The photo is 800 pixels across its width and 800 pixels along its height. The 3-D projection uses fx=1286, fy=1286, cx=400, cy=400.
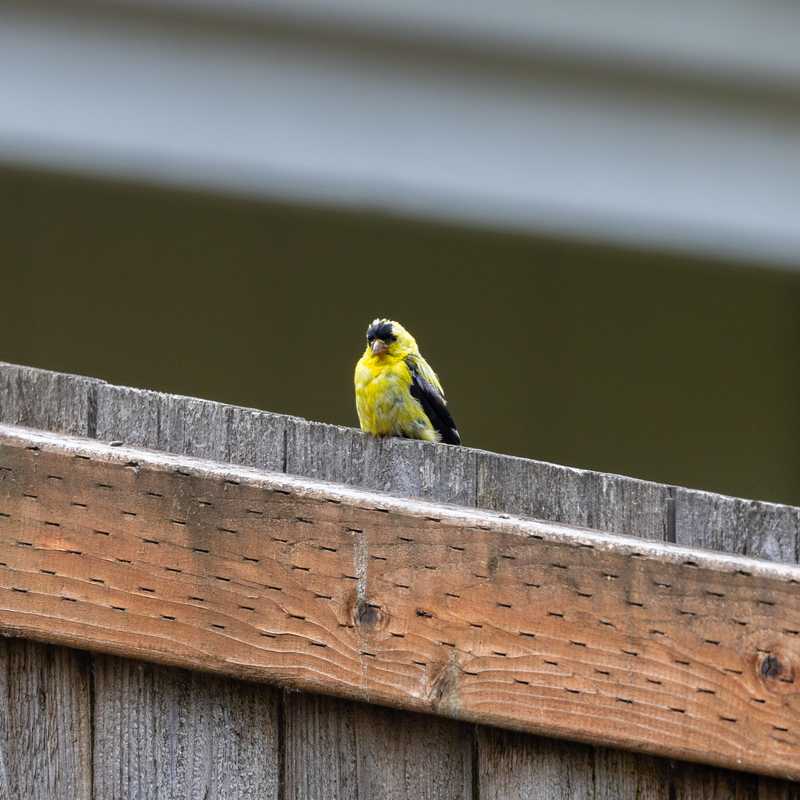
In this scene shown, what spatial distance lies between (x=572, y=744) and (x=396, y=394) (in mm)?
3573

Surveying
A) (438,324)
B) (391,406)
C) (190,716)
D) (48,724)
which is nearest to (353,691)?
(190,716)

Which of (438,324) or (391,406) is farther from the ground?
(438,324)

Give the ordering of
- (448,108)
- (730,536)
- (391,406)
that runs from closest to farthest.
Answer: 1. (730,536)
2. (448,108)
3. (391,406)

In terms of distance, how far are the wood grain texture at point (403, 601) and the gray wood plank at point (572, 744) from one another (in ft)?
0.18

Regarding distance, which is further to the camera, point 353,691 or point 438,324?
point 438,324

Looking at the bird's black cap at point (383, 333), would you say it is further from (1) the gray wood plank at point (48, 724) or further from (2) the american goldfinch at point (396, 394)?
(1) the gray wood plank at point (48, 724)

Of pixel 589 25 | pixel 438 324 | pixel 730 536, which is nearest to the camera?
pixel 730 536

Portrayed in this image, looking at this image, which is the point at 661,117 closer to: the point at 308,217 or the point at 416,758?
the point at 308,217

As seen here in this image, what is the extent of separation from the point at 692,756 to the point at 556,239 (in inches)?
139

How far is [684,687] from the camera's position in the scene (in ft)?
5.90

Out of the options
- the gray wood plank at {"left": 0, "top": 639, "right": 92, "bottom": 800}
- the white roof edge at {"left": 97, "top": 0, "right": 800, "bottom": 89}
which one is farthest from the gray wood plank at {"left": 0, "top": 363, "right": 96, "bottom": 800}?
the white roof edge at {"left": 97, "top": 0, "right": 800, "bottom": 89}

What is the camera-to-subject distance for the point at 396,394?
5410 mm

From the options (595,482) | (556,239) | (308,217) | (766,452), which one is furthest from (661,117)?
(595,482)

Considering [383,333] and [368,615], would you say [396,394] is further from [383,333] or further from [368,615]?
[368,615]
